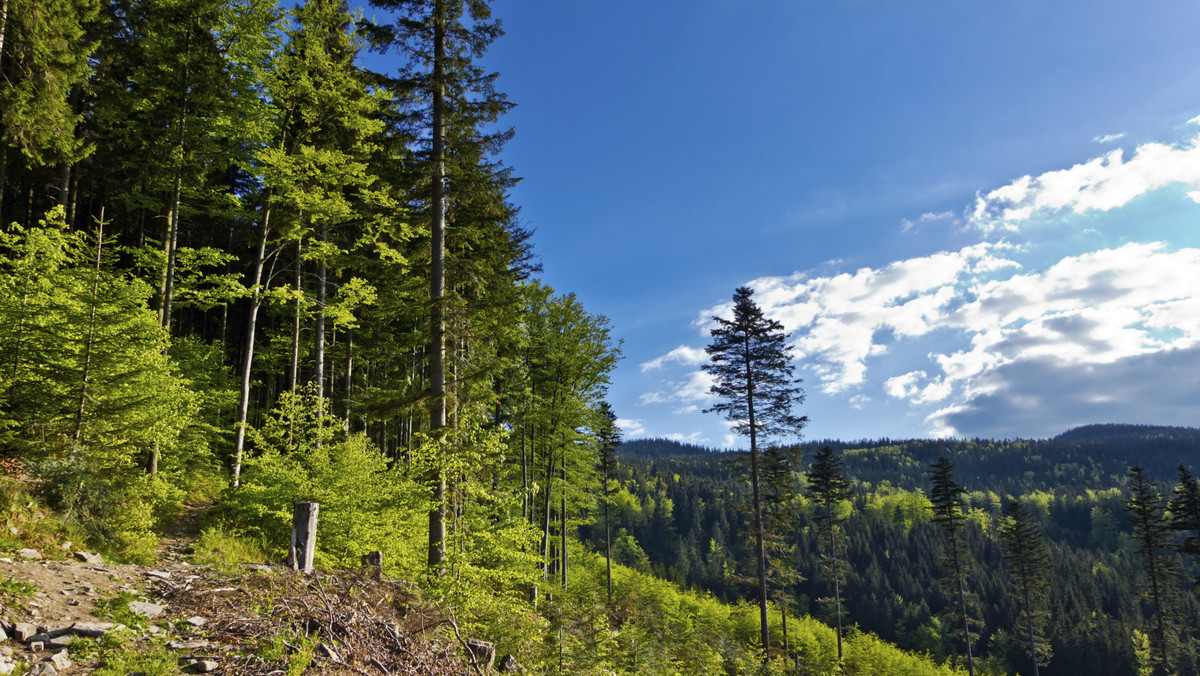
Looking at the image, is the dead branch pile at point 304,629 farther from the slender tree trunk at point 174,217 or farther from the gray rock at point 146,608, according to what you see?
the slender tree trunk at point 174,217

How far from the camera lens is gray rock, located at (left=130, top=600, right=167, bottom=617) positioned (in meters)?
5.75

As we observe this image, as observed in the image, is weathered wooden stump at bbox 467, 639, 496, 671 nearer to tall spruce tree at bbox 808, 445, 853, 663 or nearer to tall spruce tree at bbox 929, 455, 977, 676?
tall spruce tree at bbox 808, 445, 853, 663

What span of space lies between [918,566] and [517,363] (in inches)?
4018

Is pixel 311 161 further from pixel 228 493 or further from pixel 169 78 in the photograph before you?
pixel 228 493

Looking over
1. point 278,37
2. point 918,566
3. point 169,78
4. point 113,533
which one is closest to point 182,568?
point 113,533

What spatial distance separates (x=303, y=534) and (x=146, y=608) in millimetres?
2834

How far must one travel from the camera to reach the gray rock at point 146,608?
18.9 feet

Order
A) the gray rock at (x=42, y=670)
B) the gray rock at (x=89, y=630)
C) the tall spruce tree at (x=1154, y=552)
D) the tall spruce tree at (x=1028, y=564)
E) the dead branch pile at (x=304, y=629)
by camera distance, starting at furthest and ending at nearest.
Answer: the tall spruce tree at (x=1028, y=564) < the tall spruce tree at (x=1154, y=552) < the dead branch pile at (x=304, y=629) < the gray rock at (x=89, y=630) < the gray rock at (x=42, y=670)

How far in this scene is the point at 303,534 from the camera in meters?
8.67

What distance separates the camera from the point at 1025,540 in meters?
36.6

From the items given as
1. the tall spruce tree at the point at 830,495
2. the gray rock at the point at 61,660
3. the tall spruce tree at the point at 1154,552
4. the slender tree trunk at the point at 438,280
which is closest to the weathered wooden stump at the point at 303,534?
the slender tree trunk at the point at 438,280

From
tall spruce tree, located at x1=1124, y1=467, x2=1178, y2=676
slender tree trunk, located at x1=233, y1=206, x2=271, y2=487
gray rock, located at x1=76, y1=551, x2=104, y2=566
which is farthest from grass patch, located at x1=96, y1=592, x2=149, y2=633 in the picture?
tall spruce tree, located at x1=1124, y1=467, x2=1178, y2=676

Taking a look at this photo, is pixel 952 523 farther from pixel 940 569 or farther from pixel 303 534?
pixel 940 569

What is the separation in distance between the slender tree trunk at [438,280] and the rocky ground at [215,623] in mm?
2059
